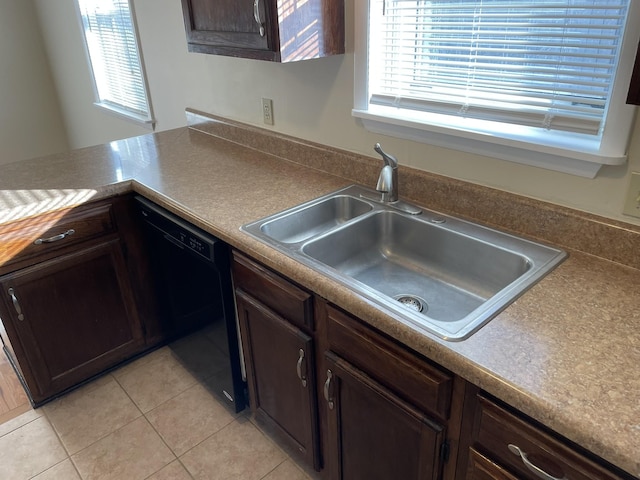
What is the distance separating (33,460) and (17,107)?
328cm

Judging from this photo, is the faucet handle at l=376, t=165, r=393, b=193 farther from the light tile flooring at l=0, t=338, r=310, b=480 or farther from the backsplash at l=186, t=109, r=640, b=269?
the light tile flooring at l=0, t=338, r=310, b=480

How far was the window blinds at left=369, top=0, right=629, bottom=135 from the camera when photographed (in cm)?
118

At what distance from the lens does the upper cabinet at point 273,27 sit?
4.90 feet

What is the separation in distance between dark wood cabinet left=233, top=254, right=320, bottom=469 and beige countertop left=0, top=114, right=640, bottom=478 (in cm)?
12

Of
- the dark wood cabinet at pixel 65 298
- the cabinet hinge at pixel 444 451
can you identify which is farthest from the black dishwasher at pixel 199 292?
the cabinet hinge at pixel 444 451

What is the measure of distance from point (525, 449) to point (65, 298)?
Answer: 1.74m

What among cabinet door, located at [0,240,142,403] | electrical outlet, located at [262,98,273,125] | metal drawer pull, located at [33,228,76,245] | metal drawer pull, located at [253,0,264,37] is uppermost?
metal drawer pull, located at [253,0,264,37]

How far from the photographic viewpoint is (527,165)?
1.34 meters

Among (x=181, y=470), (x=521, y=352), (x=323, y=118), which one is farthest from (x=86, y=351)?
(x=521, y=352)

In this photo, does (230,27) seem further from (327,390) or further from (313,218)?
(327,390)

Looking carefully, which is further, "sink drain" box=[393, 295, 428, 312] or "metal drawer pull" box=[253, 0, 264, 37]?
"metal drawer pull" box=[253, 0, 264, 37]

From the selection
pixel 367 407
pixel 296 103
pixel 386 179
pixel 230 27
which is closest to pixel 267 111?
pixel 296 103

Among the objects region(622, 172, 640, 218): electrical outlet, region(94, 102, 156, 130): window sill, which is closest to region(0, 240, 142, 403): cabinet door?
region(94, 102, 156, 130): window sill

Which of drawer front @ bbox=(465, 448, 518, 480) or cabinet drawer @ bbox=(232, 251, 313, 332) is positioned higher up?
cabinet drawer @ bbox=(232, 251, 313, 332)
